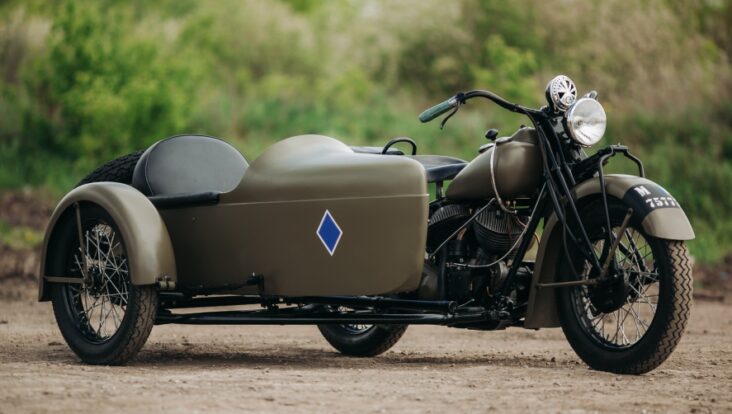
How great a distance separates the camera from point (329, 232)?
6.78 meters

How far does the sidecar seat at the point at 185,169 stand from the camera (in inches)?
302

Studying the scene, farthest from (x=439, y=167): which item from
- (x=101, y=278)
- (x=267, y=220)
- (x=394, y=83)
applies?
(x=394, y=83)

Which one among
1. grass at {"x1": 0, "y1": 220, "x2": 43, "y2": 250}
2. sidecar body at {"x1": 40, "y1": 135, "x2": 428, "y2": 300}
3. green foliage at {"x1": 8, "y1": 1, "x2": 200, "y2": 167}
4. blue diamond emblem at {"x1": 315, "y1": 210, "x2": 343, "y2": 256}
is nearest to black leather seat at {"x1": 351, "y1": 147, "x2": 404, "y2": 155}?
sidecar body at {"x1": 40, "y1": 135, "x2": 428, "y2": 300}

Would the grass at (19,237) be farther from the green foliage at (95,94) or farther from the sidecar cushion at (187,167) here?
the sidecar cushion at (187,167)

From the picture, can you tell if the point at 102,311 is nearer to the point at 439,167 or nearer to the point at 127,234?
the point at 127,234

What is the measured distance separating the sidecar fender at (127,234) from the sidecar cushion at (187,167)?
0.93ft

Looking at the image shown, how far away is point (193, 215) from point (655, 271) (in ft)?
8.84

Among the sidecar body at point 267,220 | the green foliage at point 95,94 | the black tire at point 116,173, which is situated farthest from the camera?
the green foliage at point 95,94

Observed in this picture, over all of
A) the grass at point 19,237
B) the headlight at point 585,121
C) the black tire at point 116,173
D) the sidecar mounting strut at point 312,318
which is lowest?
the sidecar mounting strut at point 312,318

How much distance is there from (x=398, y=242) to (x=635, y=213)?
1.22 metres

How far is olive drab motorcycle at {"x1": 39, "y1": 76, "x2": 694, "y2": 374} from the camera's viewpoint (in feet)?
21.2

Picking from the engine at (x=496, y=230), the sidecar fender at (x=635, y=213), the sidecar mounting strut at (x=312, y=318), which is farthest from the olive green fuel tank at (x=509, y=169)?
the sidecar mounting strut at (x=312, y=318)

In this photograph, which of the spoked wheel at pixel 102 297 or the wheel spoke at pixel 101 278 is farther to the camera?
the wheel spoke at pixel 101 278

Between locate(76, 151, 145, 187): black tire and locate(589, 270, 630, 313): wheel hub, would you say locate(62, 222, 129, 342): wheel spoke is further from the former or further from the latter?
locate(589, 270, 630, 313): wheel hub
